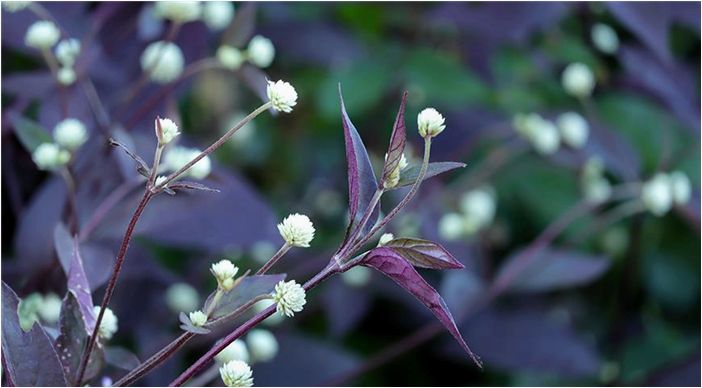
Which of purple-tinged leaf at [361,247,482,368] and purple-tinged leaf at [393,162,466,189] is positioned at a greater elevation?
purple-tinged leaf at [393,162,466,189]

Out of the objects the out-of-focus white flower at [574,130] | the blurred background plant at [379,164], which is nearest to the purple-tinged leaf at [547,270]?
the blurred background plant at [379,164]

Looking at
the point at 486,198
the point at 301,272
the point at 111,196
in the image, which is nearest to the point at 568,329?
the point at 486,198

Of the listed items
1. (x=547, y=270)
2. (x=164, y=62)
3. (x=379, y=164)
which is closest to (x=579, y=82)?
(x=547, y=270)

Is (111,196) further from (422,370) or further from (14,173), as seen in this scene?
(422,370)

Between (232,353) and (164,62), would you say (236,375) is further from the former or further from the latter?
(164,62)

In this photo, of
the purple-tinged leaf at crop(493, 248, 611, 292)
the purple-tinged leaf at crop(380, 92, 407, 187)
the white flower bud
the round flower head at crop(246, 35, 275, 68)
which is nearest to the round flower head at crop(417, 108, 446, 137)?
the purple-tinged leaf at crop(380, 92, 407, 187)

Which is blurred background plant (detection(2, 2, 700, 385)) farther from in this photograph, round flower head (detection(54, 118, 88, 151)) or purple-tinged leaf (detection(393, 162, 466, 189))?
purple-tinged leaf (detection(393, 162, 466, 189))
